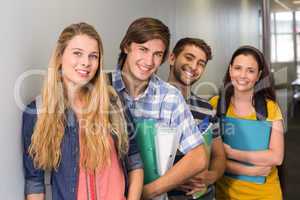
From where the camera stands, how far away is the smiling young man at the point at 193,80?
5.28 feet

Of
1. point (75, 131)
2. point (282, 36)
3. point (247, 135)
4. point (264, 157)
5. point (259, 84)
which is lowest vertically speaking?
point (264, 157)

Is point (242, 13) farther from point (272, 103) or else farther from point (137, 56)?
point (137, 56)

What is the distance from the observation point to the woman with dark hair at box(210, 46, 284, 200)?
1.76 meters

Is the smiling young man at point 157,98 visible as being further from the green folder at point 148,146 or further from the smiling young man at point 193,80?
the smiling young man at point 193,80

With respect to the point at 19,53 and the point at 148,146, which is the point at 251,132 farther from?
the point at 19,53

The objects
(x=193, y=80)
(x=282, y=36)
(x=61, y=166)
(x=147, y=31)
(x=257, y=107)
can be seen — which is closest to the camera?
(x=61, y=166)

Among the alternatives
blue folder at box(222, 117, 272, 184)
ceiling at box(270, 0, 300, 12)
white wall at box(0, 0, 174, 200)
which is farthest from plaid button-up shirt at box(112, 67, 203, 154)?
ceiling at box(270, 0, 300, 12)

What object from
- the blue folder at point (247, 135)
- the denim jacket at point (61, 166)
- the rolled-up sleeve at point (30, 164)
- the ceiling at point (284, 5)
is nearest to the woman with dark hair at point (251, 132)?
the blue folder at point (247, 135)

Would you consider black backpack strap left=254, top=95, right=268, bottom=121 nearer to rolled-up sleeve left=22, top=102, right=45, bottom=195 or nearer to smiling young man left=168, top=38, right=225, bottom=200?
smiling young man left=168, top=38, right=225, bottom=200

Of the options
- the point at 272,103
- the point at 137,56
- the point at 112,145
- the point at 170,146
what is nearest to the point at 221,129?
the point at 272,103

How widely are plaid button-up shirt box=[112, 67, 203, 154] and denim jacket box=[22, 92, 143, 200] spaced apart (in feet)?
0.81

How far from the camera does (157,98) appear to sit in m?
1.34

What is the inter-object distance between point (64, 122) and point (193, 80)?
2.53 feet

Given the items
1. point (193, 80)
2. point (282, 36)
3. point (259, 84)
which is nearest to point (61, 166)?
point (193, 80)
